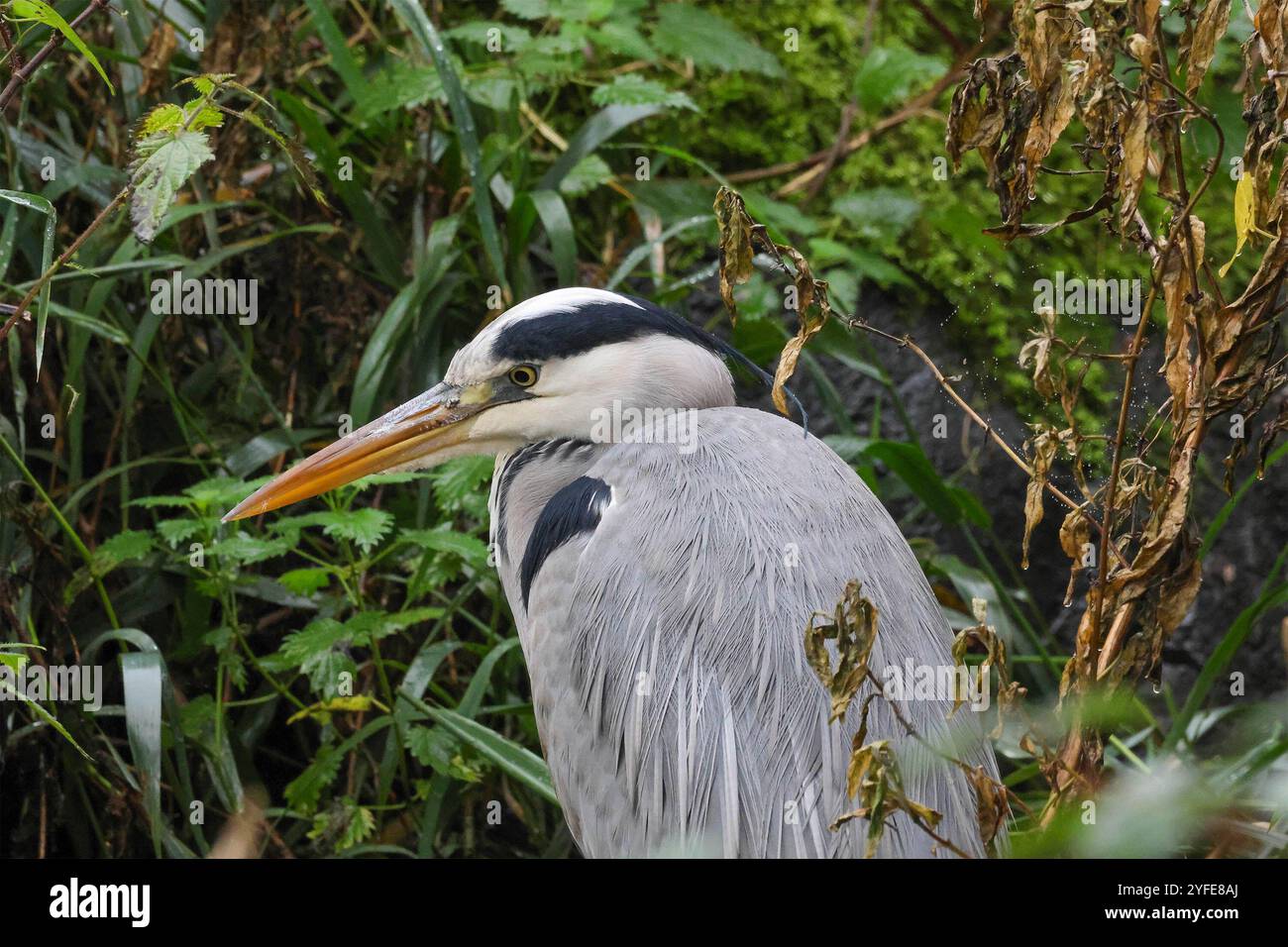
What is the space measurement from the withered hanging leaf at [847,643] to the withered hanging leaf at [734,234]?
0.49 meters

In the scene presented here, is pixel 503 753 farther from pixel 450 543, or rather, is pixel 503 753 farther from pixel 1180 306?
pixel 1180 306

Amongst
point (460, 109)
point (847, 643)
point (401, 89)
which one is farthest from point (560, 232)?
point (847, 643)

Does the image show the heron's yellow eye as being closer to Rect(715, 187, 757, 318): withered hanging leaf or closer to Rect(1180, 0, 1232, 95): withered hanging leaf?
Rect(715, 187, 757, 318): withered hanging leaf

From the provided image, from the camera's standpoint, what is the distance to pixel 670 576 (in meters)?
1.87

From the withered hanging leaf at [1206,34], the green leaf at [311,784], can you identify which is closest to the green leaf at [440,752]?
the green leaf at [311,784]

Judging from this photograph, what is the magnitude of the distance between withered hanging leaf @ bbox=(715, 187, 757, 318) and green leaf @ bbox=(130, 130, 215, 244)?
66cm

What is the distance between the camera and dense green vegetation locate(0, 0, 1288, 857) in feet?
8.05

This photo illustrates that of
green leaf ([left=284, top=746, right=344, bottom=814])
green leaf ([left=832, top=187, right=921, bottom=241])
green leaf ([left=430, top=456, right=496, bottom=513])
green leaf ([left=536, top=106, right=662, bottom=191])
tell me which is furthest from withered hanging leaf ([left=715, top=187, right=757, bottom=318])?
green leaf ([left=832, top=187, right=921, bottom=241])

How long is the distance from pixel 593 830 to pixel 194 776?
3.40 feet

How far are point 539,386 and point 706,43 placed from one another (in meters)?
1.24

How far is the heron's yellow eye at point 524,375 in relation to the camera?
2.08 m

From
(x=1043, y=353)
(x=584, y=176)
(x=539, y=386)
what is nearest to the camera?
(x=1043, y=353)
